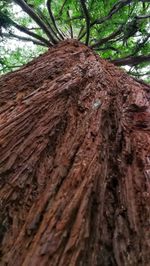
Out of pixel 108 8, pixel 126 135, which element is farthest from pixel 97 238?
pixel 108 8

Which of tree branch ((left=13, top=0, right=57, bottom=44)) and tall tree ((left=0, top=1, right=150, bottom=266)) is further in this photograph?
tree branch ((left=13, top=0, right=57, bottom=44))

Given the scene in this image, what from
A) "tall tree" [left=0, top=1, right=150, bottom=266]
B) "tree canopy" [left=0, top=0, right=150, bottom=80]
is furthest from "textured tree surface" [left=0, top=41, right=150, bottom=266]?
"tree canopy" [left=0, top=0, right=150, bottom=80]

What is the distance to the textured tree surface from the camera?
5.29ft

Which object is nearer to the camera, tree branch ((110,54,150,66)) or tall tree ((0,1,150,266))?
tall tree ((0,1,150,266))

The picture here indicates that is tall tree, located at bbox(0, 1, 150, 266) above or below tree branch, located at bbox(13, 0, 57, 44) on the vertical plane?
below

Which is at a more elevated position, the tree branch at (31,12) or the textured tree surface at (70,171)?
the tree branch at (31,12)

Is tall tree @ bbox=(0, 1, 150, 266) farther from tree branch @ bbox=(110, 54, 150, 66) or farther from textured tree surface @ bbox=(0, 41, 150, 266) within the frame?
tree branch @ bbox=(110, 54, 150, 66)

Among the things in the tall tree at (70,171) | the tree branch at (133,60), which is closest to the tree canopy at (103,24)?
the tree branch at (133,60)

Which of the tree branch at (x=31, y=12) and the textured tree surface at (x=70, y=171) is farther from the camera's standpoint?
the tree branch at (x=31, y=12)

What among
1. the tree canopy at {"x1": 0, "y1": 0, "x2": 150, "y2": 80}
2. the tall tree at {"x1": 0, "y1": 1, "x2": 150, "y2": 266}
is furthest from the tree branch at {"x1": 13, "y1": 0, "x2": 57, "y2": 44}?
the tall tree at {"x1": 0, "y1": 1, "x2": 150, "y2": 266}

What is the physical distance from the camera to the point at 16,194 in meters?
1.82

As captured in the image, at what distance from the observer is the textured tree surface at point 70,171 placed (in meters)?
1.61

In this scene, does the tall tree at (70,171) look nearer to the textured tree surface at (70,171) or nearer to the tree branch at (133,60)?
the textured tree surface at (70,171)

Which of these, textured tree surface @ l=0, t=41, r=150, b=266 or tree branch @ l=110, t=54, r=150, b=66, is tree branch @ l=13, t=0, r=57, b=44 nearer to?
tree branch @ l=110, t=54, r=150, b=66
